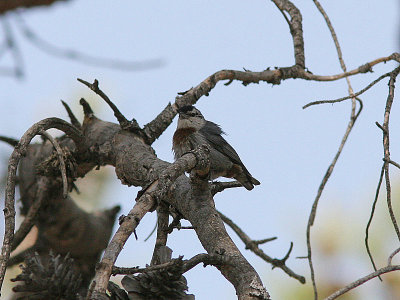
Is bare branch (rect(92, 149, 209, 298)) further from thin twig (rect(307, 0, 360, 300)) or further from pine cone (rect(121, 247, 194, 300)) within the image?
thin twig (rect(307, 0, 360, 300))

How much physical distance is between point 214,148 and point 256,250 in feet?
3.10

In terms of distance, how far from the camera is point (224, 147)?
450 centimetres

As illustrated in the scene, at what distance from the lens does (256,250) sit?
3867mm

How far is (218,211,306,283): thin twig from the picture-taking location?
3655 millimetres

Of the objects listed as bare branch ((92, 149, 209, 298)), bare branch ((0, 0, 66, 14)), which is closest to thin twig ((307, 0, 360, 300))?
bare branch ((92, 149, 209, 298))

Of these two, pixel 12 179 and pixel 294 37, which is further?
pixel 294 37

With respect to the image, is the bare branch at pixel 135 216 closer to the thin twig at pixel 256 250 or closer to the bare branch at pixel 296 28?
the thin twig at pixel 256 250

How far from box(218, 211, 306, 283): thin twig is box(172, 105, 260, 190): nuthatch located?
1.31ft

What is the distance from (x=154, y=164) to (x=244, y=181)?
1388 millimetres

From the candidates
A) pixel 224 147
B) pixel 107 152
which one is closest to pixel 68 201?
pixel 107 152

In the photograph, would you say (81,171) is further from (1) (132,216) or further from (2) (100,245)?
(1) (132,216)

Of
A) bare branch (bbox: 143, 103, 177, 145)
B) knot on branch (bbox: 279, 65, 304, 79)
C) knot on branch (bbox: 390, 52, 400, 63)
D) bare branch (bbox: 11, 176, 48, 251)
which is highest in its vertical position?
knot on branch (bbox: 279, 65, 304, 79)

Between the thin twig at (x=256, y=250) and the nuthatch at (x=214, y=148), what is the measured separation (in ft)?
1.31

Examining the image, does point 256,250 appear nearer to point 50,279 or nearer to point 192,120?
point 192,120
